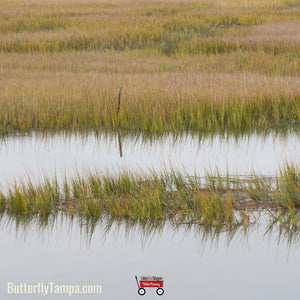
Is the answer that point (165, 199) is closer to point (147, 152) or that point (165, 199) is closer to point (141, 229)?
point (141, 229)

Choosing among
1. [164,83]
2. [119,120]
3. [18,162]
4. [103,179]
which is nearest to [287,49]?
[164,83]

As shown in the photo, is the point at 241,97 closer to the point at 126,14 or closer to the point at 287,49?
the point at 287,49

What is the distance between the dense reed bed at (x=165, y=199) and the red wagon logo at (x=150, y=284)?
1.45m

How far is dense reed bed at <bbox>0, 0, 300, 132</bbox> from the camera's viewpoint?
1205 centimetres

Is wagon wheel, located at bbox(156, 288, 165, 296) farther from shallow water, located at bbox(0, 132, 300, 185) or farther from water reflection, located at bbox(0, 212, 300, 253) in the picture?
shallow water, located at bbox(0, 132, 300, 185)

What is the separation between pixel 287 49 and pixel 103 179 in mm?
13515

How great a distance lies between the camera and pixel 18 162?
964 cm

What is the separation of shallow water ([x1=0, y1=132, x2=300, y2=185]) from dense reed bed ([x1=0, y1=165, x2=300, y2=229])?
2.92 feet

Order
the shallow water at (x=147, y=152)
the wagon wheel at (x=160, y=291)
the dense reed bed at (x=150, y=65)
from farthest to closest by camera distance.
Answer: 1. the dense reed bed at (x=150, y=65)
2. the shallow water at (x=147, y=152)
3. the wagon wheel at (x=160, y=291)

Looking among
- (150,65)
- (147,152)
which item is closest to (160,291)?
(147,152)

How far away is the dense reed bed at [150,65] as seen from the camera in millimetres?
12047

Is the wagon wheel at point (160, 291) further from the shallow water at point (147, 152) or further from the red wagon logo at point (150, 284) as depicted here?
the shallow water at point (147, 152)

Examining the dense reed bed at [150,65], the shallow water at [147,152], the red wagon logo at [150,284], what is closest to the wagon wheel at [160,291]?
the red wagon logo at [150,284]

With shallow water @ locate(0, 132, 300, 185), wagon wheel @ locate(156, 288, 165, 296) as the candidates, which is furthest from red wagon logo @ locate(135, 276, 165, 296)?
shallow water @ locate(0, 132, 300, 185)
